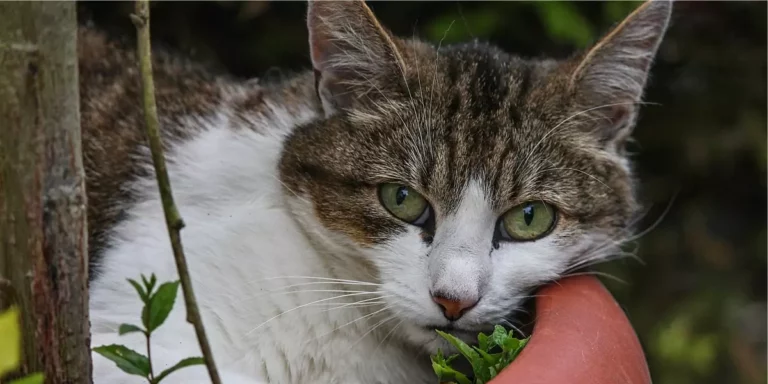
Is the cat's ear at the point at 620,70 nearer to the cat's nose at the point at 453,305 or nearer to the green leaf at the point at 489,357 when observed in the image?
the cat's nose at the point at 453,305

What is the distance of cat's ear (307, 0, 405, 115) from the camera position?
5.06ft

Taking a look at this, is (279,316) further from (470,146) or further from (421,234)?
(470,146)

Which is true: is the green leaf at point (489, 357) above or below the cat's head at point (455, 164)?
below

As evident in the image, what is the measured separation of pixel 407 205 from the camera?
1559mm

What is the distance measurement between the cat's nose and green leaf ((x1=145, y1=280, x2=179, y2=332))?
1.74 feet

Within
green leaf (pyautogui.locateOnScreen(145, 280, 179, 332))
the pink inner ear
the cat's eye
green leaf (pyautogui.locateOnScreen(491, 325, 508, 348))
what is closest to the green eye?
the cat's eye

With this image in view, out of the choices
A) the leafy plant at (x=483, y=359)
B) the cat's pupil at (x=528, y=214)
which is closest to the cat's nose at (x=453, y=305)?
the leafy plant at (x=483, y=359)

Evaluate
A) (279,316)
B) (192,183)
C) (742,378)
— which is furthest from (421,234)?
(742,378)

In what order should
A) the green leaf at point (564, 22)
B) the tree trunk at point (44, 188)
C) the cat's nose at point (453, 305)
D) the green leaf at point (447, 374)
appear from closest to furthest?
the tree trunk at point (44, 188), the green leaf at point (447, 374), the cat's nose at point (453, 305), the green leaf at point (564, 22)

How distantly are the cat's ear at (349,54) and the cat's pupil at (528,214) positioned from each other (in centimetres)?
33

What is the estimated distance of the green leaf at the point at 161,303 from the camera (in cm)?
100

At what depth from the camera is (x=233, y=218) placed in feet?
5.35

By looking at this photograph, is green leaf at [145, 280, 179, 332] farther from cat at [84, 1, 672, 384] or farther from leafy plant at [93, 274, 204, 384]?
cat at [84, 1, 672, 384]

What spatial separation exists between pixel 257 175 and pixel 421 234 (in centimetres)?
37
